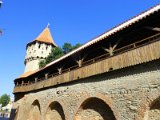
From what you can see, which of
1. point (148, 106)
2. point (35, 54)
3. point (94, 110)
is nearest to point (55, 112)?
point (94, 110)

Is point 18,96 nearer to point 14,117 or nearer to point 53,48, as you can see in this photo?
point 14,117

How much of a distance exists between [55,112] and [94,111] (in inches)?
207

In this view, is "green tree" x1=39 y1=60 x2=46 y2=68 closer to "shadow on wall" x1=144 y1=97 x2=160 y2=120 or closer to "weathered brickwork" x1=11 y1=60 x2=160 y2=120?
"weathered brickwork" x1=11 y1=60 x2=160 y2=120

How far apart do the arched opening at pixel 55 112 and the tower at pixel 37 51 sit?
20519mm

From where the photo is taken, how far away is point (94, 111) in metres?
12.0

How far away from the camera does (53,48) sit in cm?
3881

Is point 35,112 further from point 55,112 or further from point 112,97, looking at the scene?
point 112,97

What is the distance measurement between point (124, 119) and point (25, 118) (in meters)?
14.3

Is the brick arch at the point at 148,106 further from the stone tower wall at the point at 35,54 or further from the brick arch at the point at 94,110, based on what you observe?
the stone tower wall at the point at 35,54

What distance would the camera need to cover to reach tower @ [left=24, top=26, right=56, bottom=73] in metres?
37.6

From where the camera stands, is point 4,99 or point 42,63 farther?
point 4,99

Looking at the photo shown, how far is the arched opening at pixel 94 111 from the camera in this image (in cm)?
1119

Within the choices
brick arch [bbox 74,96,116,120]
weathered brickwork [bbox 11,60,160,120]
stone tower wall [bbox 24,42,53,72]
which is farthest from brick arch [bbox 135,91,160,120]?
stone tower wall [bbox 24,42,53,72]

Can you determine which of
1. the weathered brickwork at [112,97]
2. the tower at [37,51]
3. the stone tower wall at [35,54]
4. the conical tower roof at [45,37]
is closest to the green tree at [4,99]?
the tower at [37,51]
